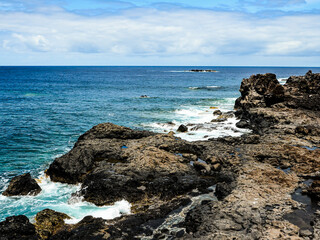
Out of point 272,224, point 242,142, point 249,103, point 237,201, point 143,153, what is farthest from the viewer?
point 249,103

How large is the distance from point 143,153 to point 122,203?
17.8 ft

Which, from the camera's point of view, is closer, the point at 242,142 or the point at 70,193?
the point at 70,193

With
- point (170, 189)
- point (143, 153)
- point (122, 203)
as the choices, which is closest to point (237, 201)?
point (170, 189)

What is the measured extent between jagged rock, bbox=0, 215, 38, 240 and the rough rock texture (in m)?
5.81

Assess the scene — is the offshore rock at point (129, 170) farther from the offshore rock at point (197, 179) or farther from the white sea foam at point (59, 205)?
the white sea foam at point (59, 205)

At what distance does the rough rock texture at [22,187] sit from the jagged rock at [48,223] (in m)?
5.14

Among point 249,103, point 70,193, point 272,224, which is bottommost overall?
point 70,193

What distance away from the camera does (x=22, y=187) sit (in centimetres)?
1995

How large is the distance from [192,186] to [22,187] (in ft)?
41.4

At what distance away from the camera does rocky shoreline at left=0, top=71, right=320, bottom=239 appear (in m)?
13.8

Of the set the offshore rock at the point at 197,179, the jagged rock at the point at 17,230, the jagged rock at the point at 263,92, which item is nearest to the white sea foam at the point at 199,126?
the jagged rock at the point at 263,92

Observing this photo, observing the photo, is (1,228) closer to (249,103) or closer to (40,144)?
(40,144)

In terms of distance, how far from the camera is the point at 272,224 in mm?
13578

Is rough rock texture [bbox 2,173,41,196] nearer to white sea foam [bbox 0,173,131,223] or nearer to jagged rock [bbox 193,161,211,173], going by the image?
white sea foam [bbox 0,173,131,223]
